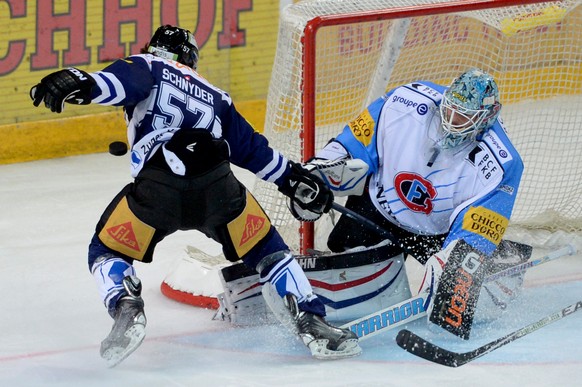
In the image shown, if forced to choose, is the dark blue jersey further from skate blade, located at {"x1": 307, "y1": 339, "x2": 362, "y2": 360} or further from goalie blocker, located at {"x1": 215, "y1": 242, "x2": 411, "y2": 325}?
skate blade, located at {"x1": 307, "y1": 339, "x2": 362, "y2": 360}

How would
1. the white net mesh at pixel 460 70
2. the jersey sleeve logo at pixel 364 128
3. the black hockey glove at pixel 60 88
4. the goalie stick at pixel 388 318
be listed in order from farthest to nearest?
the white net mesh at pixel 460 70, the jersey sleeve logo at pixel 364 128, the goalie stick at pixel 388 318, the black hockey glove at pixel 60 88

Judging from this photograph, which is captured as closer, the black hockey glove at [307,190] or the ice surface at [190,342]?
the ice surface at [190,342]

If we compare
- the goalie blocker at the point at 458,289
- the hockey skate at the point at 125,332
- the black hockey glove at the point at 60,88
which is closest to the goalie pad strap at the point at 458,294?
the goalie blocker at the point at 458,289

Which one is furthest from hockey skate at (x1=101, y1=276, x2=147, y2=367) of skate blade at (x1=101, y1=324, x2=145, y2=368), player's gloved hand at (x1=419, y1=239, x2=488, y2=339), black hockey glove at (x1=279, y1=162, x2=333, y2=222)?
player's gloved hand at (x1=419, y1=239, x2=488, y2=339)

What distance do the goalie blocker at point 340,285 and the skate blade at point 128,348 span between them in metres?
0.55

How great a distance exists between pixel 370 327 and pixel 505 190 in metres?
0.64

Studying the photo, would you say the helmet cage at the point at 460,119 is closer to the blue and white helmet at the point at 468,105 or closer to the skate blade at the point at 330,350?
the blue and white helmet at the point at 468,105

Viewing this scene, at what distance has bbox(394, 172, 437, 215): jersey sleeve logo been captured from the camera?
14.2ft

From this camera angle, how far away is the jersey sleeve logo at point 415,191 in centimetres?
432

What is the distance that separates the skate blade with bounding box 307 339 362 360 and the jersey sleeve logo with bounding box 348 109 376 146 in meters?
0.86

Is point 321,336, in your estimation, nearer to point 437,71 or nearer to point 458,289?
point 458,289

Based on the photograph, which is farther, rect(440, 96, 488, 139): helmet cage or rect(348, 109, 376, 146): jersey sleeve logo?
rect(348, 109, 376, 146): jersey sleeve logo

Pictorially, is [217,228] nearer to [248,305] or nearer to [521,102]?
[248,305]

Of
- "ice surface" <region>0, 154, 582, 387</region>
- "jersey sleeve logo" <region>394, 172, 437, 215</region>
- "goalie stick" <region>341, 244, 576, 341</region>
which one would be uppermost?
"jersey sleeve logo" <region>394, 172, 437, 215</region>
